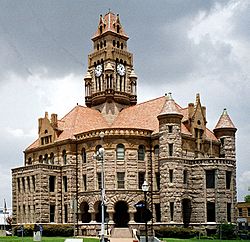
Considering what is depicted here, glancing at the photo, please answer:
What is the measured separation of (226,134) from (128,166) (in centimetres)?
1668

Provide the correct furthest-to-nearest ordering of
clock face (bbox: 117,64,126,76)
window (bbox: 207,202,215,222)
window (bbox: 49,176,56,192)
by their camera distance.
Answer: clock face (bbox: 117,64,126,76)
window (bbox: 49,176,56,192)
window (bbox: 207,202,215,222)

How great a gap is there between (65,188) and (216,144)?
2232cm

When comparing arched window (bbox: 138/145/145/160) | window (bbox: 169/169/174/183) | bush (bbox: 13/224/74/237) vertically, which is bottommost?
bush (bbox: 13/224/74/237)

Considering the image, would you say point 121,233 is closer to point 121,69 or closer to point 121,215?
point 121,215

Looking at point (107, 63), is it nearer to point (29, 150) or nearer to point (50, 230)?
point (29, 150)

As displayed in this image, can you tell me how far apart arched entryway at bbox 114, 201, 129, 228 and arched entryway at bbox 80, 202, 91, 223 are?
13.2ft

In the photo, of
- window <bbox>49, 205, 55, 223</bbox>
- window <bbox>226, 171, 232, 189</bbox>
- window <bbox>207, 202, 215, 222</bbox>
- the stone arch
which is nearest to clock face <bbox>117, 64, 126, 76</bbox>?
the stone arch

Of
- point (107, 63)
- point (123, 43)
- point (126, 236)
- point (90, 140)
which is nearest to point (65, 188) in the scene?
point (90, 140)

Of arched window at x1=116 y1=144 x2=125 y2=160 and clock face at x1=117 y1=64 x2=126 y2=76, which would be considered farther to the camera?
clock face at x1=117 y1=64 x2=126 y2=76

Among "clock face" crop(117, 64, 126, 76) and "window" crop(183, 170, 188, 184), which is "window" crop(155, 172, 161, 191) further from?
"clock face" crop(117, 64, 126, 76)

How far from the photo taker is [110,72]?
88.4 m

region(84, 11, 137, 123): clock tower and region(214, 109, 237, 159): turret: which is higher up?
region(84, 11, 137, 123): clock tower

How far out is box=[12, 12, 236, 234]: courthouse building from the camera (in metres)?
73.7

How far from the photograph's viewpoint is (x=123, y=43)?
308 ft
